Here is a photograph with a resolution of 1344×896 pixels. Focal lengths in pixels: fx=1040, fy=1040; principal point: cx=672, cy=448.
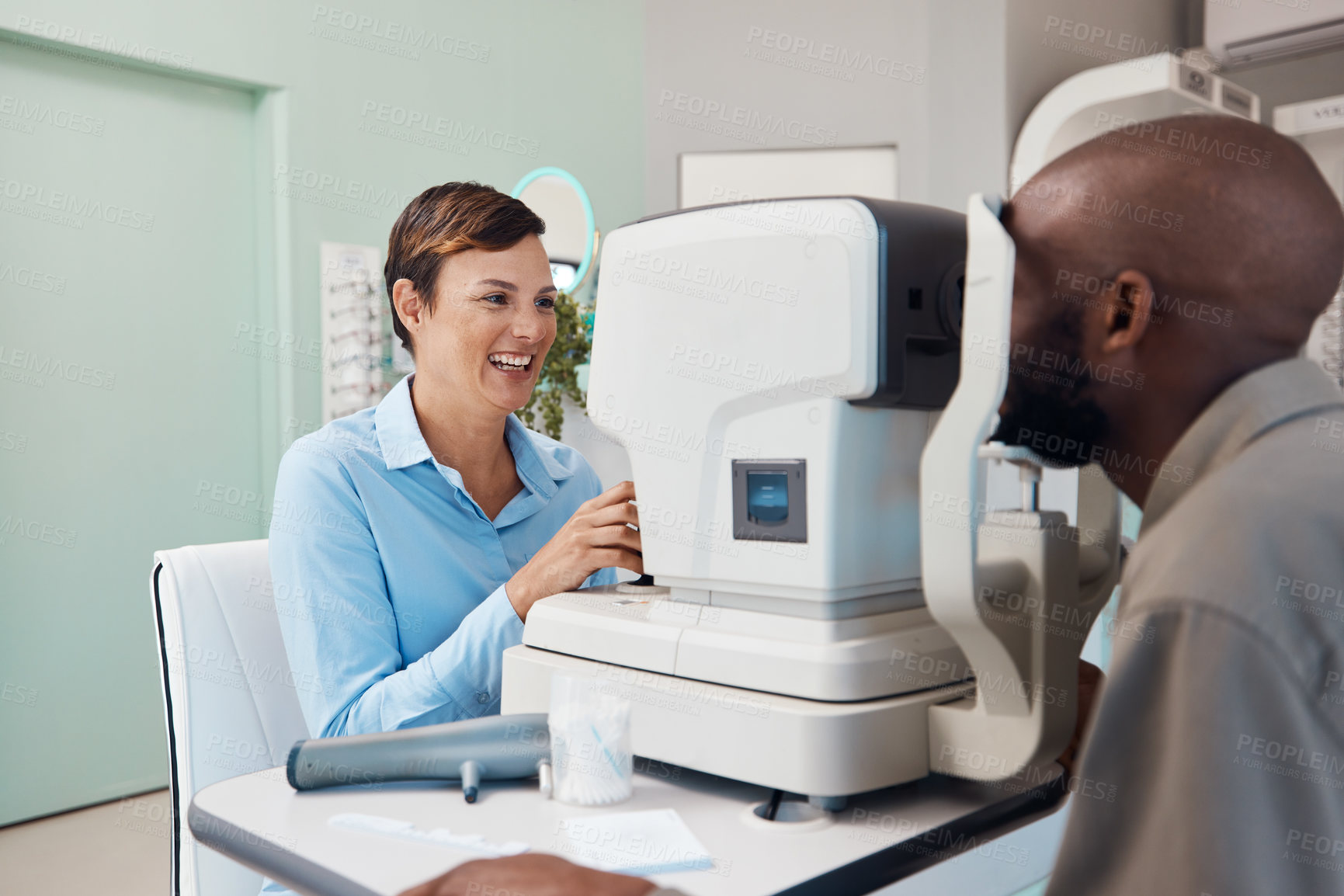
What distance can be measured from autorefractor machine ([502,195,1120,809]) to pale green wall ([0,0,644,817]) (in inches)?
91.9

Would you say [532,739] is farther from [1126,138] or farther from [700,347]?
[1126,138]

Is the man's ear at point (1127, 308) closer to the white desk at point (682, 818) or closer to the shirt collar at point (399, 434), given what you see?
the white desk at point (682, 818)

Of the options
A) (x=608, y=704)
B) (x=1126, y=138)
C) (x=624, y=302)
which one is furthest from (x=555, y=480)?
(x=1126, y=138)

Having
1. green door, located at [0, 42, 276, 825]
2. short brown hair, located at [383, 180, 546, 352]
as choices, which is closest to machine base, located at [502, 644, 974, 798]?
short brown hair, located at [383, 180, 546, 352]

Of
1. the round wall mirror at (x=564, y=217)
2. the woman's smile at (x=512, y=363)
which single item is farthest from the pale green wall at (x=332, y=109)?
the woman's smile at (x=512, y=363)

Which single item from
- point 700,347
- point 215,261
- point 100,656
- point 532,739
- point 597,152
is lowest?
point 100,656

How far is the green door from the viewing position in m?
2.64

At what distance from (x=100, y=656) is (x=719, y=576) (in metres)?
2.45

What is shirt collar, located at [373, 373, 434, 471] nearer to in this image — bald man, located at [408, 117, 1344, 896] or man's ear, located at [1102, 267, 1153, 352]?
bald man, located at [408, 117, 1344, 896]

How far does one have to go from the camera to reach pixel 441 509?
1.41 metres

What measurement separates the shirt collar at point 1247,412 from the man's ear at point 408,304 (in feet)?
3.64

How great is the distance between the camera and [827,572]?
87 centimetres

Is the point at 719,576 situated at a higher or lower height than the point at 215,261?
lower

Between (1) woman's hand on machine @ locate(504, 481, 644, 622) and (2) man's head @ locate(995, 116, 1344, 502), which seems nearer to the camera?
(2) man's head @ locate(995, 116, 1344, 502)
